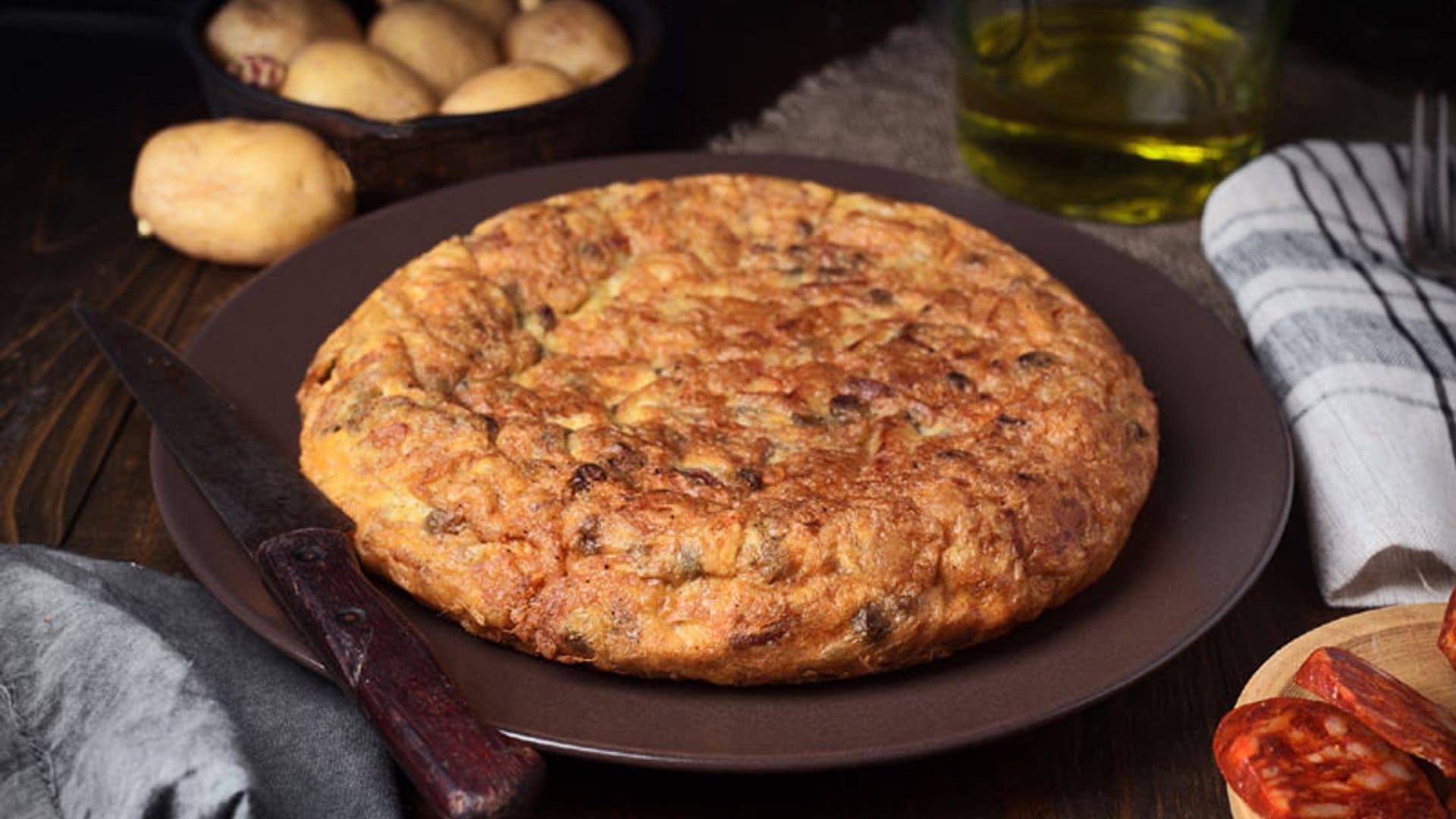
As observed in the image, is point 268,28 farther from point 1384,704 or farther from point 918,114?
point 1384,704

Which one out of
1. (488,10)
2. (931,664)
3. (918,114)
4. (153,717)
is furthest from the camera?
(918,114)

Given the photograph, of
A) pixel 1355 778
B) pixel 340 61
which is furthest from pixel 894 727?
pixel 340 61

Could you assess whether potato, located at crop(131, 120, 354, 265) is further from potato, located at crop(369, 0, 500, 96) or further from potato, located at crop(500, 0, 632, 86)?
potato, located at crop(500, 0, 632, 86)

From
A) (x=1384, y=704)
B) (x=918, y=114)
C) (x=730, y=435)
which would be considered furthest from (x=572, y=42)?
(x=1384, y=704)

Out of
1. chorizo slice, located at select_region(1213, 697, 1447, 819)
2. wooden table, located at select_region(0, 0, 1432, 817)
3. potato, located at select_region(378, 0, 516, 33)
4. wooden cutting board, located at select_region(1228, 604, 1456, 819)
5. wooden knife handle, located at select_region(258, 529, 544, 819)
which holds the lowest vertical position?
wooden table, located at select_region(0, 0, 1432, 817)

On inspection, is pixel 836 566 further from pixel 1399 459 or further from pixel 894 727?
pixel 1399 459

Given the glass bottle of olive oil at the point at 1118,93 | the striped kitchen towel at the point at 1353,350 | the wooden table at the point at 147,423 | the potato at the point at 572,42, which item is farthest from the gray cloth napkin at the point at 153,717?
the glass bottle of olive oil at the point at 1118,93

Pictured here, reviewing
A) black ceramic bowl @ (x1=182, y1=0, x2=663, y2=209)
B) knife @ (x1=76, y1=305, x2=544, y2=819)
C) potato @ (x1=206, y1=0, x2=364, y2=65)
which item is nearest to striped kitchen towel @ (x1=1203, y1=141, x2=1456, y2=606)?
black ceramic bowl @ (x1=182, y1=0, x2=663, y2=209)
